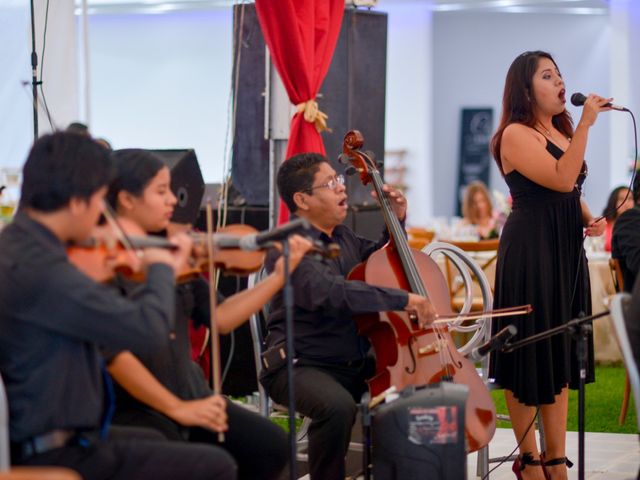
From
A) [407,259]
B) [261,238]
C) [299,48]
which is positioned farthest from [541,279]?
[299,48]

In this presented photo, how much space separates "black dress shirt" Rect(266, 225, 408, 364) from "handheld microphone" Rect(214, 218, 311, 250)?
57 centimetres

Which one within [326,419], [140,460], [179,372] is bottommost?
[326,419]

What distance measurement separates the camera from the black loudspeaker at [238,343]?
488 centimetres

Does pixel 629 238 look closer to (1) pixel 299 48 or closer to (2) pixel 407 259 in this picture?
(2) pixel 407 259

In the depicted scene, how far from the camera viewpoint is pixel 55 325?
2068mm

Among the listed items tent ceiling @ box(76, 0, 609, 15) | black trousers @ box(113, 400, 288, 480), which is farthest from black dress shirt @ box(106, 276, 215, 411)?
tent ceiling @ box(76, 0, 609, 15)

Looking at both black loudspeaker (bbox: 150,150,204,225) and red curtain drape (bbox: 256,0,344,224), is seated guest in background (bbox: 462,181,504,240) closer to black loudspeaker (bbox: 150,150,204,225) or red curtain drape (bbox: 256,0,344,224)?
red curtain drape (bbox: 256,0,344,224)

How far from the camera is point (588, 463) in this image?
4055 millimetres

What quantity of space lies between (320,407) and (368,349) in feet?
1.21

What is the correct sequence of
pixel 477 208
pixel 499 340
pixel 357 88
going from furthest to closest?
pixel 477 208, pixel 357 88, pixel 499 340

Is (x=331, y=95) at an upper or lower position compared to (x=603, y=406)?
upper

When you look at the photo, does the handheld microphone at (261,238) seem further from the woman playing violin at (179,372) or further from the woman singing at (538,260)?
the woman singing at (538,260)

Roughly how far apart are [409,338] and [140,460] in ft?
3.39

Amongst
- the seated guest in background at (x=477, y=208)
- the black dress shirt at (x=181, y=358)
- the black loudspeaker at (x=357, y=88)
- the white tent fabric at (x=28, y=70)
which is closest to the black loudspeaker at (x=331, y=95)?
the black loudspeaker at (x=357, y=88)
